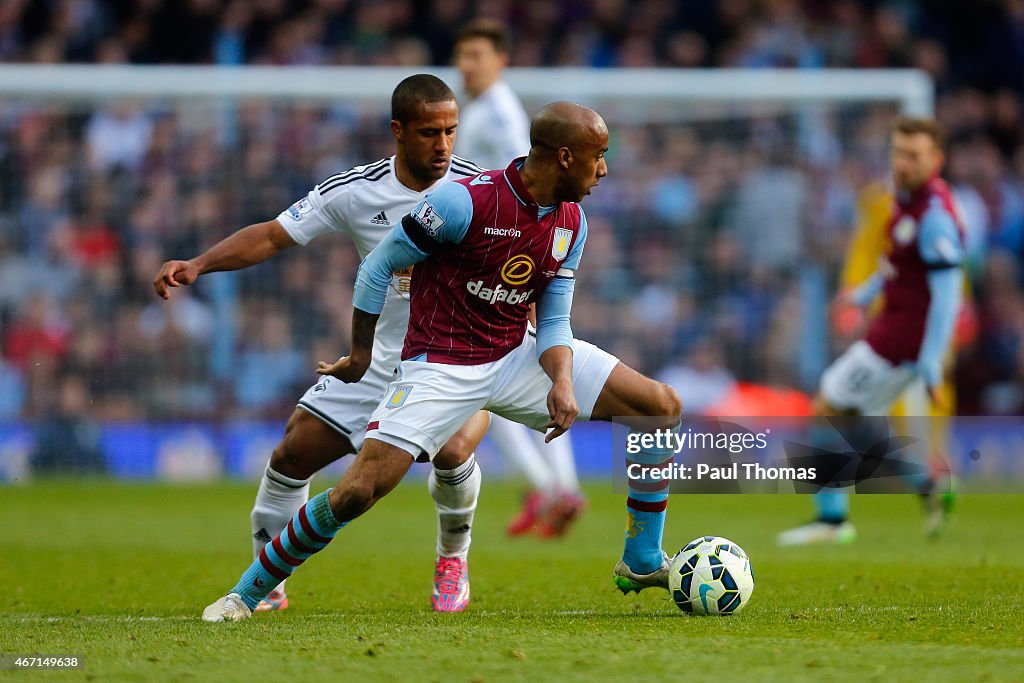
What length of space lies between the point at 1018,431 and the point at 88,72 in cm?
989

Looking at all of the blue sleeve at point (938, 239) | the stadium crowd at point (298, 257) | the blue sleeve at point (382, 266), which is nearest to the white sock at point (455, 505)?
the blue sleeve at point (382, 266)

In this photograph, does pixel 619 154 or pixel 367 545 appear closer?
pixel 367 545

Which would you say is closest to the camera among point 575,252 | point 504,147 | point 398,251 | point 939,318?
point 398,251

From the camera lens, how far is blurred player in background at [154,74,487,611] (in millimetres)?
6297

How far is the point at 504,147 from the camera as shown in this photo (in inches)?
392

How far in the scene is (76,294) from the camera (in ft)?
47.2

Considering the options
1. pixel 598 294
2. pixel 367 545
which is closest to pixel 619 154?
pixel 598 294

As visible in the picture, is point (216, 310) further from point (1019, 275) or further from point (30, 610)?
point (1019, 275)

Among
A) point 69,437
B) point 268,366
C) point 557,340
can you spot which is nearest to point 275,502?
point 557,340

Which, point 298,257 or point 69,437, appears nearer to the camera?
point 69,437

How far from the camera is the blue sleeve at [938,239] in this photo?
9789 mm

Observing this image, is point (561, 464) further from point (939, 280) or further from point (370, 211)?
point (370, 211)

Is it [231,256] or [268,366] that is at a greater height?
[268,366]

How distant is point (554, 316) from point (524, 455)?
3945 millimetres
